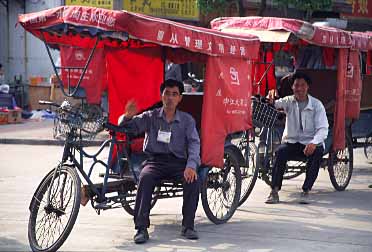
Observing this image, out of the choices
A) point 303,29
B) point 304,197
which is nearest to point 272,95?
point 303,29

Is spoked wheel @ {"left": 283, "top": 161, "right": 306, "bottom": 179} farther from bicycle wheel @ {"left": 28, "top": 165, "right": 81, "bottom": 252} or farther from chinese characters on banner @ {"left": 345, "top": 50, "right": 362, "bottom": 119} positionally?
bicycle wheel @ {"left": 28, "top": 165, "right": 81, "bottom": 252}

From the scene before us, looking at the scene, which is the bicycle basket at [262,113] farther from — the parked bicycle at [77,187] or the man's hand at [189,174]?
the man's hand at [189,174]

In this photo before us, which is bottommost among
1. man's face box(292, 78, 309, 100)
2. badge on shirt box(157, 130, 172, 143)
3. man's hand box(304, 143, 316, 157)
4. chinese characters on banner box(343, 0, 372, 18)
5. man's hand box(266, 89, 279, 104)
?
man's hand box(304, 143, 316, 157)

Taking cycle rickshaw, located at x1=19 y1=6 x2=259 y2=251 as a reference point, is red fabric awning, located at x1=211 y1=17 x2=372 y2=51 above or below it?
above

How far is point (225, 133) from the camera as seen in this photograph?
668 cm

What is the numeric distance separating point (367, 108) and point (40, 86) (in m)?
11.6

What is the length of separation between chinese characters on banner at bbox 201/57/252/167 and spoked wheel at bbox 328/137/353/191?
2298 millimetres

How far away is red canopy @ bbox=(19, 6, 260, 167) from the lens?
5.72 metres

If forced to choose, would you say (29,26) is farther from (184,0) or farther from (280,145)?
(184,0)

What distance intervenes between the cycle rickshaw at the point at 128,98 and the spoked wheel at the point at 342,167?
214 centimetres

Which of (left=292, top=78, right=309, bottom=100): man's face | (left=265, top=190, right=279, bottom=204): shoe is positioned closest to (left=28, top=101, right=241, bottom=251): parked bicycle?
(left=265, top=190, right=279, bottom=204): shoe

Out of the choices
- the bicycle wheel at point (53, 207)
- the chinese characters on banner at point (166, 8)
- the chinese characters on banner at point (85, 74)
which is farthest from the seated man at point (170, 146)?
the chinese characters on banner at point (166, 8)

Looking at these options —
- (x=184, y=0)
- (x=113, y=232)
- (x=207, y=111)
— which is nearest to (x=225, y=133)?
(x=207, y=111)

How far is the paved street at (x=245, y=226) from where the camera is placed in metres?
5.98
